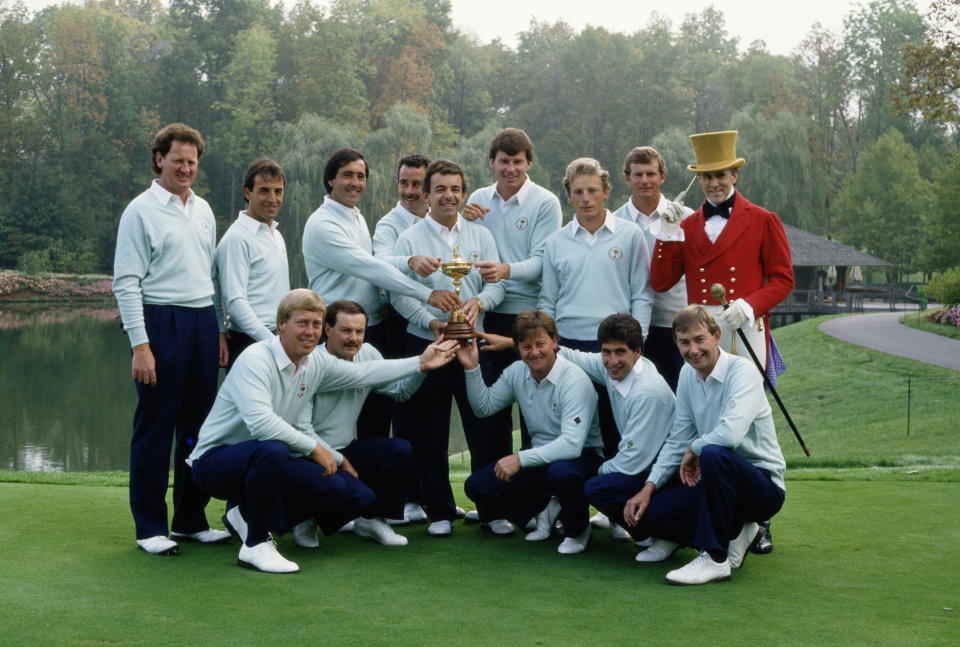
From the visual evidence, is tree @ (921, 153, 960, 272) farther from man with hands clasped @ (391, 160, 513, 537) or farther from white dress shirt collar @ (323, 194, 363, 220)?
white dress shirt collar @ (323, 194, 363, 220)

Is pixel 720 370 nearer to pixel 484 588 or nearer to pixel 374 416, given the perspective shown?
pixel 484 588

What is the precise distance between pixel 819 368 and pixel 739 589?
59.9 ft

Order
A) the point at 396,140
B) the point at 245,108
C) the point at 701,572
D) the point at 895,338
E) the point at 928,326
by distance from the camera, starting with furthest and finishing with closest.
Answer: the point at 245,108 < the point at 396,140 < the point at 928,326 < the point at 895,338 < the point at 701,572

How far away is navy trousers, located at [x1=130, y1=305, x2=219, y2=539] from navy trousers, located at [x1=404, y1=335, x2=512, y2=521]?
1.04 meters

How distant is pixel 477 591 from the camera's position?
4211 millimetres

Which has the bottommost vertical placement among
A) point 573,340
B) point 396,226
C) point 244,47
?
point 573,340

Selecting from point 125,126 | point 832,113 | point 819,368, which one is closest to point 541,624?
point 819,368

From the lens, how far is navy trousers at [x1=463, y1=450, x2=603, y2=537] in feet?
16.4

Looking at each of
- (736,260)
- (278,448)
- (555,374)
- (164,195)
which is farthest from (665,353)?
(164,195)

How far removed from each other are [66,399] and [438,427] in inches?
663

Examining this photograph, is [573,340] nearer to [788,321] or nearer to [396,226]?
[396,226]

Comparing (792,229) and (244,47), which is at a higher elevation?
(244,47)

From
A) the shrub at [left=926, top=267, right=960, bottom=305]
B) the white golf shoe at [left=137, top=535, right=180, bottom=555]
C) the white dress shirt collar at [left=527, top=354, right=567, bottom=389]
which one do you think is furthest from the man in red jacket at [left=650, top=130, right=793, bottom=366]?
the shrub at [left=926, top=267, right=960, bottom=305]

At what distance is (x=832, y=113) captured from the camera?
204 ft
